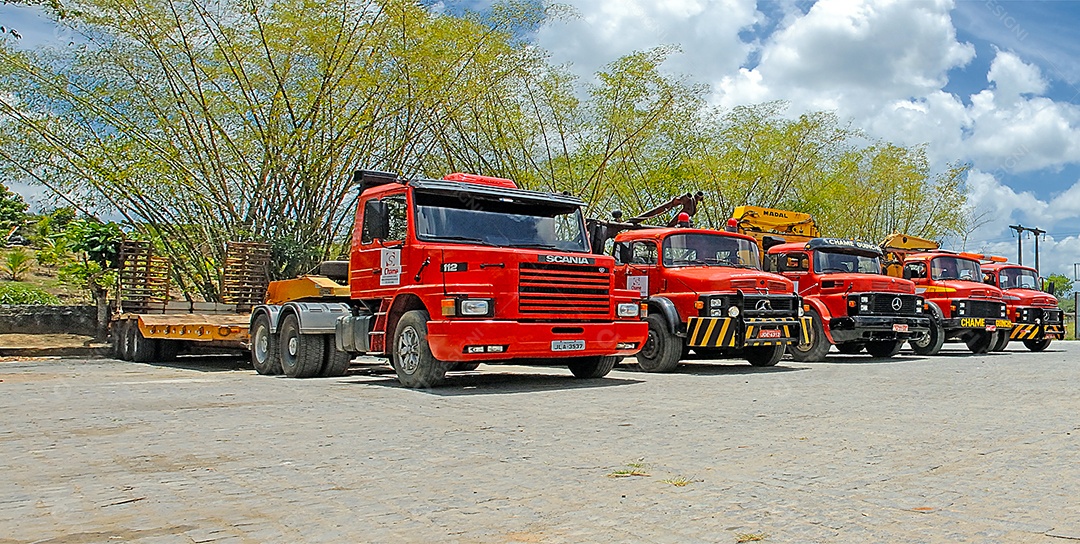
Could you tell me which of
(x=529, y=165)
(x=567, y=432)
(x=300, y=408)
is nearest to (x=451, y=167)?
(x=529, y=165)

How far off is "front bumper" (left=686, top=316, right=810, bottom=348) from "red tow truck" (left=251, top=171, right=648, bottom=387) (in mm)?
1835

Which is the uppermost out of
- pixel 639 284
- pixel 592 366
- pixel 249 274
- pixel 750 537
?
pixel 249 274

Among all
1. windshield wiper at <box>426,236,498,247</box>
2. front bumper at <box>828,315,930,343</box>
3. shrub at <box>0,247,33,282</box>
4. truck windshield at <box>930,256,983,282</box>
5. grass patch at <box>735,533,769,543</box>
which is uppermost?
shrub at <box>0,247,33,282</box>

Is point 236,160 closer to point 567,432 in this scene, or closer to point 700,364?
point 700,364

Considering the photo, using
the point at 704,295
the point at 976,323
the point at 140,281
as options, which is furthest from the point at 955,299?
the point at 140,281

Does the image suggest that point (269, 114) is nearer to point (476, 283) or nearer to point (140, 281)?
point (140, 281)

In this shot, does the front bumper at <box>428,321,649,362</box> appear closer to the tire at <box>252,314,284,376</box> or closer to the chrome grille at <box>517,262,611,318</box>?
the chrome grille at <box>517,262,611,318</box>

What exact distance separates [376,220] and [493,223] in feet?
4.61

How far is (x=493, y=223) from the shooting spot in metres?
10.8

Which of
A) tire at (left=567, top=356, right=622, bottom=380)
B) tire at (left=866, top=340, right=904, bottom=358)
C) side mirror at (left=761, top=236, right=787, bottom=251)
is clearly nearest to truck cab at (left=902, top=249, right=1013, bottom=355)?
tire at (left=866, top=340, right=904, bottom=358)

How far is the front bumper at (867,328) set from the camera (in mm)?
16094

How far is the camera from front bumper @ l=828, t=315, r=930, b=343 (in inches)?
634

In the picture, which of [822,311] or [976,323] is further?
[976,323]

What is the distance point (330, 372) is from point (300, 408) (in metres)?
4.14
